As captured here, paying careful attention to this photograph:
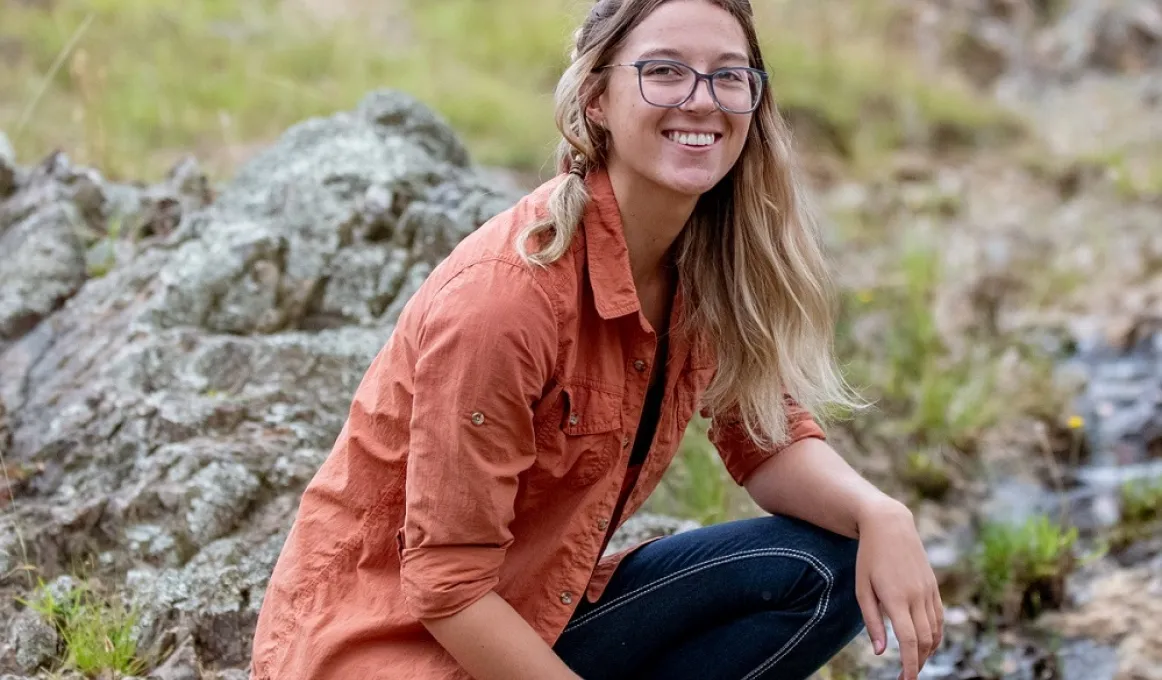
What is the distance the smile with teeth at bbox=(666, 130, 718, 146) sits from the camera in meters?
1.94

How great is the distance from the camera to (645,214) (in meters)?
2.02

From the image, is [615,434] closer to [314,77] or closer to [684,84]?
[684,84]

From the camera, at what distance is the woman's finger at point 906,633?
6.68 feet

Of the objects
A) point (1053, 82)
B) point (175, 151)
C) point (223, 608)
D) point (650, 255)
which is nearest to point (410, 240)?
point (223, 608)

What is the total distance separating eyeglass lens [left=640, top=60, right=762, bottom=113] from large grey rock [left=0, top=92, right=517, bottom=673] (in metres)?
1.30

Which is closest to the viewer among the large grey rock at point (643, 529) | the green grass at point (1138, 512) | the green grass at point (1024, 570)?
the large grey rock at point (643, 529)

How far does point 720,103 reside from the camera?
195 centimetres

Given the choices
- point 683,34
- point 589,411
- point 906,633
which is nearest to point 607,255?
point 589,411

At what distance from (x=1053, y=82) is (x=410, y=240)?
922 centimetres

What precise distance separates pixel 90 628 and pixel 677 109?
4.67ft

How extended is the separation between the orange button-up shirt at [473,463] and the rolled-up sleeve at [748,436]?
0.23 meters

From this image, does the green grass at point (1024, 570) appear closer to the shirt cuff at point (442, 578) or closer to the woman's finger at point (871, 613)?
the woman's finger at point (871, 613)

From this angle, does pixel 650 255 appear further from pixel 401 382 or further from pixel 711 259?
pixel 401 382

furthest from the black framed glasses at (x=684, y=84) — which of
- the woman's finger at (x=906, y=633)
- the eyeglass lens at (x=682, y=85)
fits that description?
the woman's finger at (x=906, y=633)
